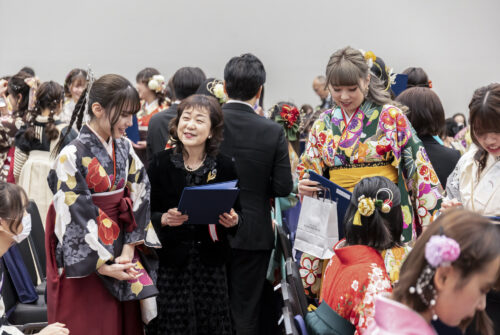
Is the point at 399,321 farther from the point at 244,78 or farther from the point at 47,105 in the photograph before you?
the point at 47,105

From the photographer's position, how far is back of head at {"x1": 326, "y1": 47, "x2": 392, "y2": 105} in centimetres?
276

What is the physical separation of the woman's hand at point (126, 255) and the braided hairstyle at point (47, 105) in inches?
92.2

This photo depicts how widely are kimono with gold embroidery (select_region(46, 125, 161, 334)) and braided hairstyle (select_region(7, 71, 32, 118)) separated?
96.6 inches

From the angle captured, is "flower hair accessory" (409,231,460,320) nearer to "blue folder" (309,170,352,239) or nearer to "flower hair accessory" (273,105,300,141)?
"blue folder" (309,170,352,239)

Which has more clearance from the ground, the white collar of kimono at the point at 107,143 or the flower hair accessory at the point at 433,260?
the white collar of kimono at the point at 107,143

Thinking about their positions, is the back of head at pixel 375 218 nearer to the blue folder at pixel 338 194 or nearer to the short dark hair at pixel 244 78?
the blue folder at pixel 338 194

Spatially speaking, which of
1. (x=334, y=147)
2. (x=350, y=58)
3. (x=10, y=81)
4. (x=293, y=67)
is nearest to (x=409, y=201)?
(x=334, y=147)

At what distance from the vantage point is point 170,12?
8.73 m

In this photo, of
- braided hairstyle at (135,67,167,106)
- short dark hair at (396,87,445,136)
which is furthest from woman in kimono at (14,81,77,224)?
short dark hair at (396,87,445,136)

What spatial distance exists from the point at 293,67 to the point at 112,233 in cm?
678

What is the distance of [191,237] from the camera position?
276 cm

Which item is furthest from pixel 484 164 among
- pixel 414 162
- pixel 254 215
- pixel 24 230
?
pixel 24 230

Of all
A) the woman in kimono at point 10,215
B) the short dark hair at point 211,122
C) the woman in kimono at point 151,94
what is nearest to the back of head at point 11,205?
the woman in kimono at point 10,215

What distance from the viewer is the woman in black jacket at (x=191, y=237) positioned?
8.95 ft
